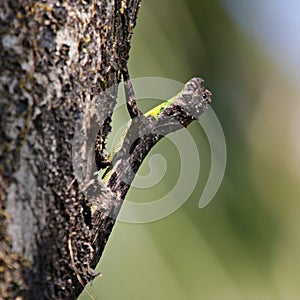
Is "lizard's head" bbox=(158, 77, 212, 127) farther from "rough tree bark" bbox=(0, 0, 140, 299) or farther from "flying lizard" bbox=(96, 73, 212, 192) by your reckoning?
"rough tree bark" bbox=(0, 0, 140, 299)

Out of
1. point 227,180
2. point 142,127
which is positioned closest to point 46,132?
point 142,127

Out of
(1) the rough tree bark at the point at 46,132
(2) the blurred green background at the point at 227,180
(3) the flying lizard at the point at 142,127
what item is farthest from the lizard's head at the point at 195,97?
(2) the blurred green background at the point at 227,180

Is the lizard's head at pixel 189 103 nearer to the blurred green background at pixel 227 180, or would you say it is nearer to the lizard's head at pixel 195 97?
the lizard's head at pixel 195 97

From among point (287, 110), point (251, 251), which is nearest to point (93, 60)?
point (251, 251)

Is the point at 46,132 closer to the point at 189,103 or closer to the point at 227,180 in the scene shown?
the point at 189,103

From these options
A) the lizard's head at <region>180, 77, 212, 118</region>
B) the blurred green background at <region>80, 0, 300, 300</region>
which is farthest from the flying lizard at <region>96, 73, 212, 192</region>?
the blurred green background at <region>80, 0, 300, 300</region>

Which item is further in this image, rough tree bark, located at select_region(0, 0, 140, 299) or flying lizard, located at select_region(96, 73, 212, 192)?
flying lizard, located at select_region(96, 73, 212, 192)
